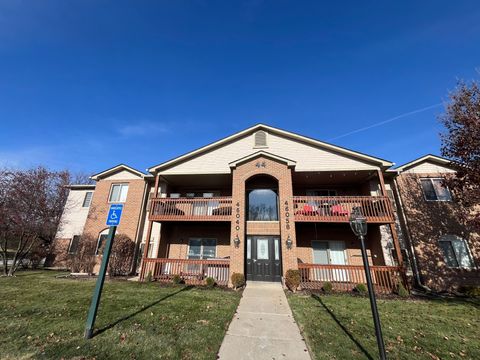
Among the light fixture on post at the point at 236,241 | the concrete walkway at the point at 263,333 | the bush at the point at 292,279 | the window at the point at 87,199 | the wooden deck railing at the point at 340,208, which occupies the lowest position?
the concrete walkway at the point at 263,333

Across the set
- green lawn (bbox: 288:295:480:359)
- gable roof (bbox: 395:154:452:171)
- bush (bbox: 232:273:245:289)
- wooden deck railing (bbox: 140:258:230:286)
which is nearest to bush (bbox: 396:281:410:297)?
green lawn (bbox: 288:295:480:359)

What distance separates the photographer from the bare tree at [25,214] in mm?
13391

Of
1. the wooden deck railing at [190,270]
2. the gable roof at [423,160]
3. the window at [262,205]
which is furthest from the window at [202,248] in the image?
the gable roof at [423,160]

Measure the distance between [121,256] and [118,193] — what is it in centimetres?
536

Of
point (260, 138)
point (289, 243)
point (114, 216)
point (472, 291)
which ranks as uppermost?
point (260, 138)

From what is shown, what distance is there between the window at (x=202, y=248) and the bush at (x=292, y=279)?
5.79 metres

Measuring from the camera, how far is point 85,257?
47.0 ft

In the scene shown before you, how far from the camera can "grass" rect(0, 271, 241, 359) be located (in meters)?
4.43

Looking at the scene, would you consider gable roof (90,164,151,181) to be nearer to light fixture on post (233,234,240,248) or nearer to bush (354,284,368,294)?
light fixture on post (233,234,240,248)

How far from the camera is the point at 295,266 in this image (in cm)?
1109

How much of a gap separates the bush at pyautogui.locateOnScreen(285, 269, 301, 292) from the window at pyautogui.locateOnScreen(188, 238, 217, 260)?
579 cm

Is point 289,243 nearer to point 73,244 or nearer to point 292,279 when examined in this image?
point 292,279

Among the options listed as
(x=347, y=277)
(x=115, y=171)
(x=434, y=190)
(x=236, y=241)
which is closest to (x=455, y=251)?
(x=434, y=190)

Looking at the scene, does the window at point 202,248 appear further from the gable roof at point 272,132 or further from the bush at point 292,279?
the gable roof at point 272,132
